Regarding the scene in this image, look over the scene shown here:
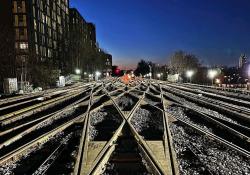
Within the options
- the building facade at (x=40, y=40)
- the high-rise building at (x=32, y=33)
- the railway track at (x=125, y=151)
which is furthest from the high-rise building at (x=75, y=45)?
the railway track at (x=125, y=151)

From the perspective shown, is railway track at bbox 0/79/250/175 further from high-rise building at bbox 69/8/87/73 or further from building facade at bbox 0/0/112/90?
high-rise building at bbox 69/8/87/73

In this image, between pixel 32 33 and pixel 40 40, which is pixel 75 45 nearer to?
pixel 40 40

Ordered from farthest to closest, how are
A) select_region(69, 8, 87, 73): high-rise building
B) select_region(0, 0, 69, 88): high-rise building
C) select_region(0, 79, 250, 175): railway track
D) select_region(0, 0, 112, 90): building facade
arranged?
1. select_region(69, 8, 87, 73): high-rise building
2. select_region(0, 0, 69, 88): high-rise building
3. select_region(0, 0, 112, 90): building facade
4. select_region(0, 79, 250, 175): railway track

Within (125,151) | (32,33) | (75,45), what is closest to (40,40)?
(32,33)

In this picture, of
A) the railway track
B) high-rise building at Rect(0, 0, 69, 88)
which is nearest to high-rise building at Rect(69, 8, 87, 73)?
high-rise building at Rect(0, 0, 69, 88)

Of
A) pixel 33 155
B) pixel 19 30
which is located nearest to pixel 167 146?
pixel 33 155

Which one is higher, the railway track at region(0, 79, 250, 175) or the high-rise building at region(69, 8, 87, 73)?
the high-rise building at region(69, 8, 87, 73)

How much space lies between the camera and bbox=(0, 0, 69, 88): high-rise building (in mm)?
46969

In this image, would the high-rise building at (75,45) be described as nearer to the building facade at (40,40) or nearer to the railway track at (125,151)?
the building facade at (40,40)

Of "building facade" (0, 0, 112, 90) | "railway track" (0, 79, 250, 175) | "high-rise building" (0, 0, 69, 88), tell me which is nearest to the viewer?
"railway track" (0, 79, 250, 175)

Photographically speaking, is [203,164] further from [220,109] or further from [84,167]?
[220,109]

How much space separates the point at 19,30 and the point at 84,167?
7772cm

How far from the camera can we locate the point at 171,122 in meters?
12.7

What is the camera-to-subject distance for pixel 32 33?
80.2 m
